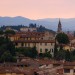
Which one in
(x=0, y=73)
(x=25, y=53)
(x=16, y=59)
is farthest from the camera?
(x=25, y=53)

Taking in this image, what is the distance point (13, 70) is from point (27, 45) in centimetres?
3121

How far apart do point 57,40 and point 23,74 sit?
34.7 meters

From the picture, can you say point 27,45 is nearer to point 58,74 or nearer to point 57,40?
point 57,40

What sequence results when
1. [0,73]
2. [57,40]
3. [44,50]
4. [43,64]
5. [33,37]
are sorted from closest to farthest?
[0,73] < [43,64] < [44,50] < [57,40] < [33,37]

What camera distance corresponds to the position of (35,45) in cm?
5625

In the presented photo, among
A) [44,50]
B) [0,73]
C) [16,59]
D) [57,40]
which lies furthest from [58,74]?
[57,40]

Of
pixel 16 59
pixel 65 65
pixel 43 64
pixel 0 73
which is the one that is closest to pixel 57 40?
pixel 16 59

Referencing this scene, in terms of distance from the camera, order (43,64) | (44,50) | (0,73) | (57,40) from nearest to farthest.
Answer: (0,73) < (43,64) < (44,50) < (57,40)

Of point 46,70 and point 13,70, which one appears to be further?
point 46,70

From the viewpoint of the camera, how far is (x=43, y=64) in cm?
3272

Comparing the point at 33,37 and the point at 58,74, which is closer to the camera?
the point at 58,74

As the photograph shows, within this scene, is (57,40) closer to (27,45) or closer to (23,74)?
(27,45)

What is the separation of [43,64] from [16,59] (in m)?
8.12

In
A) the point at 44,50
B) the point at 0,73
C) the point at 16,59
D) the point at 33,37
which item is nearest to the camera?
the point at 0,73
